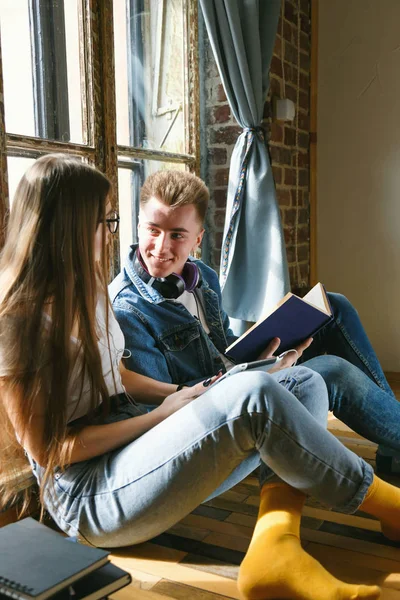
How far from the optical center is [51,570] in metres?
0.96

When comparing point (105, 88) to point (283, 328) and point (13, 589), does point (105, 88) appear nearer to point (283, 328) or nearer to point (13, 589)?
point (283, 328)

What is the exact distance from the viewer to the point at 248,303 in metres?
2.67

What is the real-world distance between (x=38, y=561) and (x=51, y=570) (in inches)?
1.5

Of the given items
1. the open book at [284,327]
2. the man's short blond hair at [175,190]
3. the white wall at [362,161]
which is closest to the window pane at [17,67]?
the man's short blond hair at [175,190]

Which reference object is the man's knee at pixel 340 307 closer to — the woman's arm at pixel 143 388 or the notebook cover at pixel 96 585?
the woman's arm at pixel 143 388

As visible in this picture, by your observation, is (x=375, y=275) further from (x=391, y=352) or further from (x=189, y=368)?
(x=189, y=368)

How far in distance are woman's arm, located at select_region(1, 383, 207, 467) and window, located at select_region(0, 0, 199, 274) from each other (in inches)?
24.6

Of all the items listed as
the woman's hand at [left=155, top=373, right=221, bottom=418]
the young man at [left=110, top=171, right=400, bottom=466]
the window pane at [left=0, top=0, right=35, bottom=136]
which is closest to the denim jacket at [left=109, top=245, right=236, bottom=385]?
the young man at [left=110, top=171, right=400, bottom=466]

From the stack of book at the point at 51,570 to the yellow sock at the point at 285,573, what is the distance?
0.33 meters

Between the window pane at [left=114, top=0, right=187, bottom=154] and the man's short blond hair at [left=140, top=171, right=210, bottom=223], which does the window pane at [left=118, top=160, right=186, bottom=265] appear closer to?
the window pane at [left=114, top=0, right=187, bottom=154]

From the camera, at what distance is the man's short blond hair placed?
5.80ft

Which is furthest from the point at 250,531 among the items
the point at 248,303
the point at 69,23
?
the point at 69,23

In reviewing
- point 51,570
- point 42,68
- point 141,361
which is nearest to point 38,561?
point 51,570

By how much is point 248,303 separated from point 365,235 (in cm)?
111
